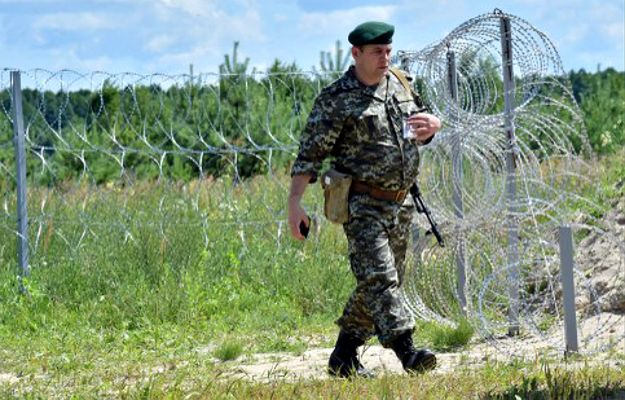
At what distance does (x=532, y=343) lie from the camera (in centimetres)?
802

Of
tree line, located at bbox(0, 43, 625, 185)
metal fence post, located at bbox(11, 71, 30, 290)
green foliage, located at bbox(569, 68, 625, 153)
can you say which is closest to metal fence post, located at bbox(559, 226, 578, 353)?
metal fence post, located at bbox(11, 71, 30, 290)

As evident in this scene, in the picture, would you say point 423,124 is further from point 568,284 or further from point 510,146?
point 510,146

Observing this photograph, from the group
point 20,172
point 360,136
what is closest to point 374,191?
point 360,136

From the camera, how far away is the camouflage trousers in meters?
6.35

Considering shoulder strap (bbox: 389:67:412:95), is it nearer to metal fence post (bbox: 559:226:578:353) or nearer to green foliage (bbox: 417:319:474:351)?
metal fence post (bbox: 559:226:578:353)

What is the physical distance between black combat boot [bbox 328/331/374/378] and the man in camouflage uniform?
20 centimetres

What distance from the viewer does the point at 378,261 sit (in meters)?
6.34

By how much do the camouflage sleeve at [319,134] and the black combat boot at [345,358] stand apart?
2.98 feet

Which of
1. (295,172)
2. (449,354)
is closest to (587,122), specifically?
(449,354)

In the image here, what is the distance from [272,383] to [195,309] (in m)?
3.24

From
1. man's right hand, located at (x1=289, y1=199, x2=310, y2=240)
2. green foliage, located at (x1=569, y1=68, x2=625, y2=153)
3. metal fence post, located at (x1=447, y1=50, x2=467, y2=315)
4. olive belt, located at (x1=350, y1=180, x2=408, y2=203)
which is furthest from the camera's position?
green foliage, located at (x1=569, y1=68, x2=625, y2=153)

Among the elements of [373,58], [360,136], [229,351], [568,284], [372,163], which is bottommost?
[229,351]

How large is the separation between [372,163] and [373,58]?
0.52m

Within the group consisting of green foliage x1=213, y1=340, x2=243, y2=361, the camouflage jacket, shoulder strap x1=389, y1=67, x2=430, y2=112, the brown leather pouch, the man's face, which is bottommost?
green foliage x1=213, y1=340, x2=243, y2=361
